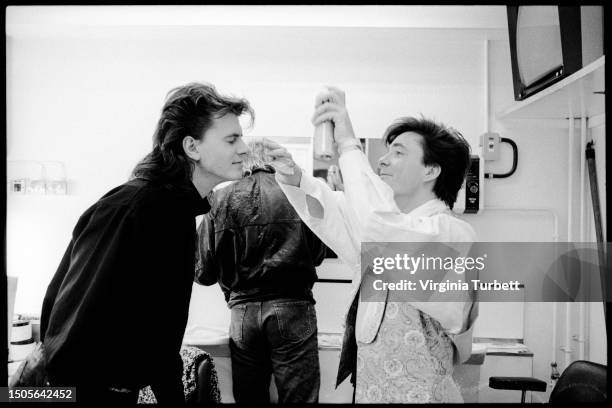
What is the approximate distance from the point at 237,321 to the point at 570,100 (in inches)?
62.3

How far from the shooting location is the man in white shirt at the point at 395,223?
110cm

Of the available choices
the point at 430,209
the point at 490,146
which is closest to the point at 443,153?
the point at 430,209

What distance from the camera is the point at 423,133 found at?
1.37m

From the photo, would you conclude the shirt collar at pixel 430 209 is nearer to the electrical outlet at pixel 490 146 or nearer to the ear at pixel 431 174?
the ear at pixel 431 174

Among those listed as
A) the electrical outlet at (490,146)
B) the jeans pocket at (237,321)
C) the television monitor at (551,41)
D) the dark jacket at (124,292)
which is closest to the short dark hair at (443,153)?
the television monitor at (551,41)

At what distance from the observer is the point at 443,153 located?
1.33 metres

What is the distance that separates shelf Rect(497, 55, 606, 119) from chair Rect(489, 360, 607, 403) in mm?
870

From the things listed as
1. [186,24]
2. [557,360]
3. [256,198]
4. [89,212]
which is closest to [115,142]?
[186,24]

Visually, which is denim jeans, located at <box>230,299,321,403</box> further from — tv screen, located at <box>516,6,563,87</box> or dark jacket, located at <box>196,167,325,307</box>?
tv screen, located at <box>516,6,563,87</box>

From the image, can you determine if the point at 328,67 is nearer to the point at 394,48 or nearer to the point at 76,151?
the point at 394,48

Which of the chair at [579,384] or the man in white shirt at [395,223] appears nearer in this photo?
the man in white shirt at [395,223]

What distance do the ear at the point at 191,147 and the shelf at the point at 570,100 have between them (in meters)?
1.19

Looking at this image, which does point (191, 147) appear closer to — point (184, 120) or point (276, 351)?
point (184, 120)

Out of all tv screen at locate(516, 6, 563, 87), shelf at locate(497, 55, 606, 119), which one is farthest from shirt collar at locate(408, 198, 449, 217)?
tv screen at locate(516, 6, 563, 87)
